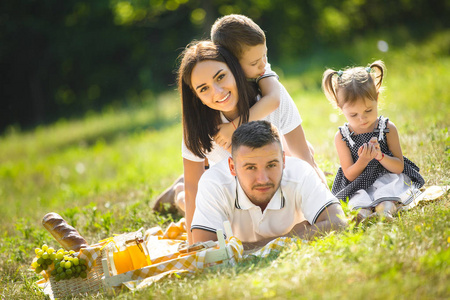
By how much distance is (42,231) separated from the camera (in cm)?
591

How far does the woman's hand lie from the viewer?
176 inches

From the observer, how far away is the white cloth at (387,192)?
4211 millimetres

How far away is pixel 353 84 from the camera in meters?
4.35

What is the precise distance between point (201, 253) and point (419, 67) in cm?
1038

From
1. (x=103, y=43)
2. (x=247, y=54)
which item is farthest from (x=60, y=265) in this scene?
(x=103, y=43)

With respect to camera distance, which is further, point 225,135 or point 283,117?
point 283,117

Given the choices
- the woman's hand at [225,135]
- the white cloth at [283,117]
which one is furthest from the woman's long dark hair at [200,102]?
the white cloth at [283,117]

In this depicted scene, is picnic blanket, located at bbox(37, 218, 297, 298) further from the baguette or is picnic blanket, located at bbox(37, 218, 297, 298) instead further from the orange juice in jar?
the baguette

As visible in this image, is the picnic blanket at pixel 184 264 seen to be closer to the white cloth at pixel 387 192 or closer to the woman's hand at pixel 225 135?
the white cloth at pixel 387 192

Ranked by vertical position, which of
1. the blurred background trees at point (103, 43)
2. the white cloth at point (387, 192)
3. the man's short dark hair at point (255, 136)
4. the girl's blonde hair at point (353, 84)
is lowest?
the white cloth at point (387, 192)

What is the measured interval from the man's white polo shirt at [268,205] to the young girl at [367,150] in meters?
0.62

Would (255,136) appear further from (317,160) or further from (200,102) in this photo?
(317,160)

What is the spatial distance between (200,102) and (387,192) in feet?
6.19

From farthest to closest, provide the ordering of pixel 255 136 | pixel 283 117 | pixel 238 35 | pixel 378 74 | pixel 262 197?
pixel 283 117 → pixel 378 74 → pixel 238 35 → pixel 262 197 → pixel 255 136
